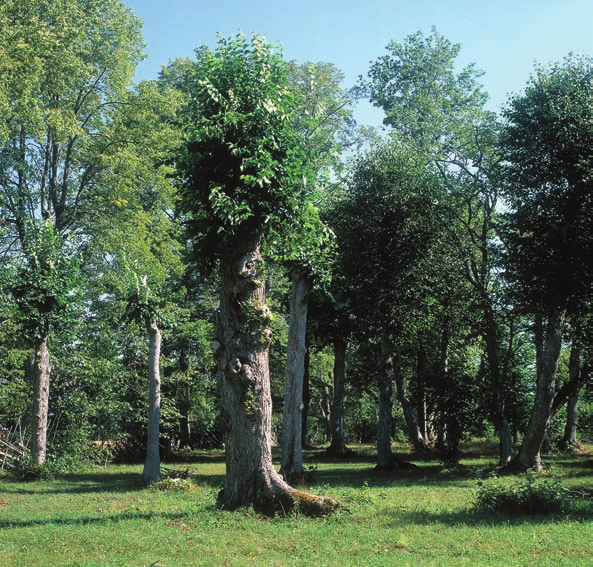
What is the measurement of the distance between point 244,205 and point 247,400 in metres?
3.42

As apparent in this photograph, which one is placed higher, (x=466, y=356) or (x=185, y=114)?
(x=185, y=114)

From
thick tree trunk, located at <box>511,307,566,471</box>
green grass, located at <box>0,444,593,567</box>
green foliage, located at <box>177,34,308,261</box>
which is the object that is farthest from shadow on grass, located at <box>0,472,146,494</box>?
thick tree trunk, located at <box>511,307,566,471</box>

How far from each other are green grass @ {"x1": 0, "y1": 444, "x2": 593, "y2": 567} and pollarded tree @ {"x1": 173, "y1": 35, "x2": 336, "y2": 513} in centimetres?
98

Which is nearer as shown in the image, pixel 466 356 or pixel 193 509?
pixel 193 509

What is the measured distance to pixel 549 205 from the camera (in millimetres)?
16422

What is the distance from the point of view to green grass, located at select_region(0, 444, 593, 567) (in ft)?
22.8

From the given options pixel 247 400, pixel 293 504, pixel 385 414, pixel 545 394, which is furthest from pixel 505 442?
pixel 247 400

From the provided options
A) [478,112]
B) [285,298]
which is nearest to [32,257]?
[285,298]

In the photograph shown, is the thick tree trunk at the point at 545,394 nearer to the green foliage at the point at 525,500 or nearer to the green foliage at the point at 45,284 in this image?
the green foliage at the point at 525,500

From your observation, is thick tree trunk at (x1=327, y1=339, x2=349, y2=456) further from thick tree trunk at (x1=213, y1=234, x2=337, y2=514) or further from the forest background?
thick tree trunk at (x1=213, y1=234, x2=337, y2=514)

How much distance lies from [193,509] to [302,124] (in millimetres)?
7573

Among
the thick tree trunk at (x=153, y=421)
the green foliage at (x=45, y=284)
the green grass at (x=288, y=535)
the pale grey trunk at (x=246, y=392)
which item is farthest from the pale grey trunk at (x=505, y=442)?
the green foliage at (x=45, y=284)

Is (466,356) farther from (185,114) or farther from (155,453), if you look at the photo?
(185,114)

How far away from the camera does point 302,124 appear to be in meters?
10.9
